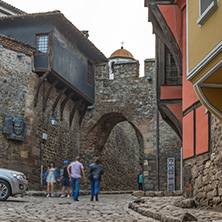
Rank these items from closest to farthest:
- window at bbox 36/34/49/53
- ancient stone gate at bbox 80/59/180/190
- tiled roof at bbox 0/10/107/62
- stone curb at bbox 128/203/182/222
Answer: stone curb at bbox 128/203/182/222
tiled roof at bbox 0/10/107/62
window at bbox 36/34/49/53
ancient stone gate at bbox 80/59/180/190

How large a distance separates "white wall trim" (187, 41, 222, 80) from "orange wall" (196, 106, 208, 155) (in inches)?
144

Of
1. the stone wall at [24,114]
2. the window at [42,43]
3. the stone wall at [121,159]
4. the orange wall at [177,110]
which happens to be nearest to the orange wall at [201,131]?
the orange wall at [177,110]

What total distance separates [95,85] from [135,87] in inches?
83.0

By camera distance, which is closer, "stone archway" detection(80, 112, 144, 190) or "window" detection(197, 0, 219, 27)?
"window" detection(197, 0, 219, 27)

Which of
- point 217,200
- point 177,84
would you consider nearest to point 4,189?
point 217,200

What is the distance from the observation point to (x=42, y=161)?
19.3 m

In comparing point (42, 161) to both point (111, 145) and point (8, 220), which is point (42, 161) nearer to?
point (111, 145)

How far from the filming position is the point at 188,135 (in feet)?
36.6

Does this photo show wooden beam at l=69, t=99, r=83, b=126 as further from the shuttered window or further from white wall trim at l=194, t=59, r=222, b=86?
the shuttered window

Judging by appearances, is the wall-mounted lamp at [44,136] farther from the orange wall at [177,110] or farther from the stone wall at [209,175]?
the stone wall at [209,175]

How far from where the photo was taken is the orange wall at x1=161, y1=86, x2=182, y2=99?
1380cm

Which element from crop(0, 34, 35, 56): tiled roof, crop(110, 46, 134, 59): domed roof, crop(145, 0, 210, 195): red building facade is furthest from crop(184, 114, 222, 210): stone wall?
crop(110, 46, 134, 59): domed roof

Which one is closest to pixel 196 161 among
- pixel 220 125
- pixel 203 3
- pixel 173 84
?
pixel 220 125

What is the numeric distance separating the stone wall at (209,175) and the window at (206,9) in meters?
3.23
